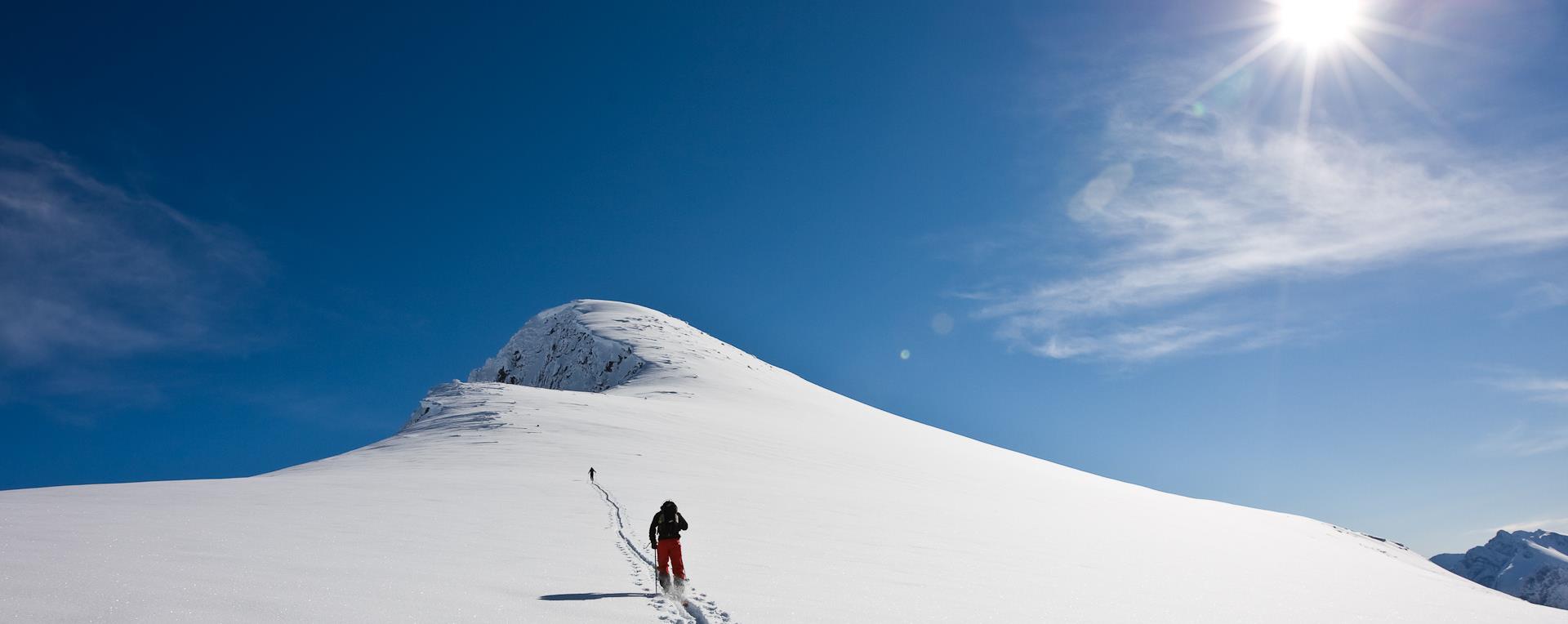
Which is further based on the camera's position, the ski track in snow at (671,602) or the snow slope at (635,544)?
the ski track in snow at (671,602)

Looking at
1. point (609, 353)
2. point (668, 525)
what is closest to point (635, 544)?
point (668, 525)

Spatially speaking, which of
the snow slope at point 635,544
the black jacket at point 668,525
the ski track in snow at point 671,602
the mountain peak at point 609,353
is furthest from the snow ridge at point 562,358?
the black jacket at point 668,525

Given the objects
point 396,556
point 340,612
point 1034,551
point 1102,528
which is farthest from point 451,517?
point 1102,528

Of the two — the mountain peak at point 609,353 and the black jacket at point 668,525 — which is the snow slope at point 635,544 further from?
the mountain peak at point 609,353

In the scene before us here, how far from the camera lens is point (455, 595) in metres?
7.91

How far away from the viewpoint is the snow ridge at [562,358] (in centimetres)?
5962

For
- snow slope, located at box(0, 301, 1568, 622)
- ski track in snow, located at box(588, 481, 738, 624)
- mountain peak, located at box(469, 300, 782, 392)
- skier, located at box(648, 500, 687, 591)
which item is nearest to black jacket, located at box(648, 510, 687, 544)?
skier, located at box(648, 500, 687, 591)

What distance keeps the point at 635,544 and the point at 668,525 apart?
10.5 feet

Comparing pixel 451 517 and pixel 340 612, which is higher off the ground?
pixel 451 517

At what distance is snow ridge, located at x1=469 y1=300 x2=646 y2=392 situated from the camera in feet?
196

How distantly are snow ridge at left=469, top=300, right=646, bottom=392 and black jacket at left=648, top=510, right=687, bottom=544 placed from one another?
46249 millimetres

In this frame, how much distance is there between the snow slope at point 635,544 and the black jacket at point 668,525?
67 centimetres

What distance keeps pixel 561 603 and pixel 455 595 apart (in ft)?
3.79

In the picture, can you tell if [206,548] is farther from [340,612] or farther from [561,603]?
[561,603]
